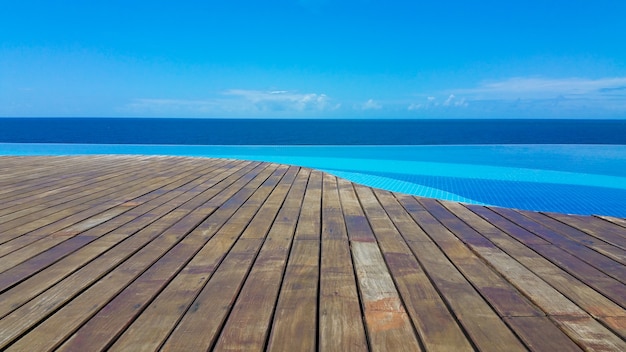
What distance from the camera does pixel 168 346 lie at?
950 millimetres

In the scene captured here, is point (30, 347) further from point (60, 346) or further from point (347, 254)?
point (347, 254)

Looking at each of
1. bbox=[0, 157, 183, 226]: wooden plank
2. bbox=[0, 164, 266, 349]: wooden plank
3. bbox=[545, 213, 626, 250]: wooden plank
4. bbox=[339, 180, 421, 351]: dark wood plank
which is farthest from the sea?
bbox=[0, 164, 266, 349]: wooden plank

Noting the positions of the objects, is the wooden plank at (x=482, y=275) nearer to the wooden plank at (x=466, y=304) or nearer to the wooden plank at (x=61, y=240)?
the wooden plank at (x=466, y=304)

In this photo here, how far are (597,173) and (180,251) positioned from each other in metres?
8.89

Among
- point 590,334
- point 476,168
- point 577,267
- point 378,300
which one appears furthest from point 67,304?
point 476,168

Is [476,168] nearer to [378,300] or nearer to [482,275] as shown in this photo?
[482,275]

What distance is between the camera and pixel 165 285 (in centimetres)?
129

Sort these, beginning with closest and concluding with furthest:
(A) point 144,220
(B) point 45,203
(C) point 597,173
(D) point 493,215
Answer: (A) point 144,220 < (D) point 493,215 < (B) point 45,203 < (C) point 597,173

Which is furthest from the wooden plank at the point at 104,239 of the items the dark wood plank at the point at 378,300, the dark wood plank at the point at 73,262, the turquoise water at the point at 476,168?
the turquoise water at the point at 476,168

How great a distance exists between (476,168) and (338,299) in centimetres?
807

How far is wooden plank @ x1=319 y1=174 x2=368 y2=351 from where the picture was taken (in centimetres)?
97

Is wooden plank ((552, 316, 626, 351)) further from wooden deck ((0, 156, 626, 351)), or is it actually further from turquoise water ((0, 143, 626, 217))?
turquoise water ((0, 143, 626, 217))

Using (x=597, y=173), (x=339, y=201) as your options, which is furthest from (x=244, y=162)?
(x=597, y=173)

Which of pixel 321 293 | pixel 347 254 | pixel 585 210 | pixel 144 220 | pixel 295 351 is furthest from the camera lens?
pixel 585 210
